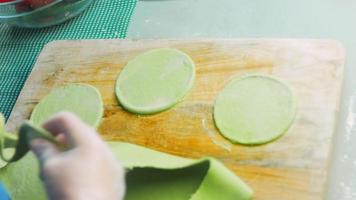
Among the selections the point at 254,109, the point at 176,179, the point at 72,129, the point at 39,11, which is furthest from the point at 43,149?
the point at 39,11

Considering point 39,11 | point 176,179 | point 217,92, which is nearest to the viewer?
point 176,179

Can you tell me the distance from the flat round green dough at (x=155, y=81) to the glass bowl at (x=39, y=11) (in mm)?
311

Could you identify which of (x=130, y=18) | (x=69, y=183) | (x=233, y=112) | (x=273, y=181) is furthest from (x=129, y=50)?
(x=69, y=183)

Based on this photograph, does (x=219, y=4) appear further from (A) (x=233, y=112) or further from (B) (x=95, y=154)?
(B) (x=95, y=154)

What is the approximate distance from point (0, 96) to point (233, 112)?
1.84ft

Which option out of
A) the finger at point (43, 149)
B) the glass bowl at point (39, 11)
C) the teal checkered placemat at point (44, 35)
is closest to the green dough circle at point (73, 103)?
the teal checkered placemat at point (44, 35)

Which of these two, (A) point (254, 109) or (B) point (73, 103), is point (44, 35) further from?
A: (A) point (254, 109)

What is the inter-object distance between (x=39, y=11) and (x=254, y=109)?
0.61 meters

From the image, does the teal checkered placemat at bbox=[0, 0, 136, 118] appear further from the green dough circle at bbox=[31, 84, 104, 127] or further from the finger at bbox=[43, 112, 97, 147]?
the finger at bbox=[43, 112, 97, 147]

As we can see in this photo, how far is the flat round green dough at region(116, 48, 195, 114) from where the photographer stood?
0.90 metres

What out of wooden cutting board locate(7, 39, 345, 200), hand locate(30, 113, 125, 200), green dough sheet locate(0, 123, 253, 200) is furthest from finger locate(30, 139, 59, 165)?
wooden cutting board locate(7, 39, 345, 200)

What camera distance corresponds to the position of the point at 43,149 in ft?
1.76

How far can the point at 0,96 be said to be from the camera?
110 centimetres

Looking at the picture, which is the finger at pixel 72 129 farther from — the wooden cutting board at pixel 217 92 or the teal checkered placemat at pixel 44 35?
the teal checkered placemat at pixel 44 35
